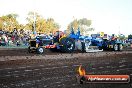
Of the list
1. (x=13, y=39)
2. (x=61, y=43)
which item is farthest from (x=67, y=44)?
(x=13, y=39)

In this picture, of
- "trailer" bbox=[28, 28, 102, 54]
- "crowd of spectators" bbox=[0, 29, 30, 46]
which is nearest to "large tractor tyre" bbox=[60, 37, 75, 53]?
"trailer" bbox=[28, 28, 102, 54]

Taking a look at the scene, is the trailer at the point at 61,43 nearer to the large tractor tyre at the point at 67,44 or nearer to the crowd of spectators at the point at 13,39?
the large tractor tyre at the point at 67,44

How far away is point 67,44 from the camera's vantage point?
19156 mm

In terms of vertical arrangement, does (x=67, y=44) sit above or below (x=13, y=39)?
below

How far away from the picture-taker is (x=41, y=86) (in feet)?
23.1

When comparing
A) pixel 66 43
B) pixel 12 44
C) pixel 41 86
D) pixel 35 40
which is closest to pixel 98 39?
pixel 66 43

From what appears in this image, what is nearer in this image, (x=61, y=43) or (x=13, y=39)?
(x=61, y=43)

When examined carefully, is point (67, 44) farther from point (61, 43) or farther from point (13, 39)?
point (13, 39)

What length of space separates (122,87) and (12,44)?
68.7 feet

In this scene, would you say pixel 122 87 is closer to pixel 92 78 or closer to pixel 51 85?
pixel 51 85

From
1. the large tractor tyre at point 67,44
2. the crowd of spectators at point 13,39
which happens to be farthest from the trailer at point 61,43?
the crowd of spectators at point 13,39

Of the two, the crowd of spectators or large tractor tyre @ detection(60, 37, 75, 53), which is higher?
the crowd of spectators

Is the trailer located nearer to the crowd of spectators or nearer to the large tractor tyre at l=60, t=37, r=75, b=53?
the large tractor tyre at l=60, t=37, r=75, b=53

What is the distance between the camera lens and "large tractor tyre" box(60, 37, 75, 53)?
62.8 feet
